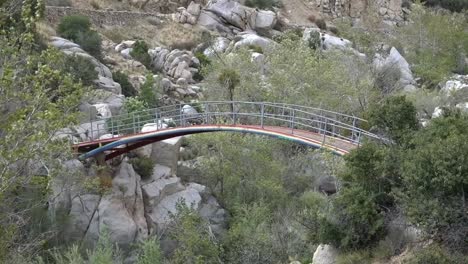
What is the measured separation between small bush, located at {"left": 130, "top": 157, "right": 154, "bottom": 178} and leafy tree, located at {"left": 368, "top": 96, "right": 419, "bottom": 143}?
1291 cm

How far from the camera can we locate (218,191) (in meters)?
29.6

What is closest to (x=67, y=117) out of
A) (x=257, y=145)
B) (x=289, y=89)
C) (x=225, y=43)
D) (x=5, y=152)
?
(x=5, y=152)

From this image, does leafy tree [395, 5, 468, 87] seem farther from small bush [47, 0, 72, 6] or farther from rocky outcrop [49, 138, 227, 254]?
small bush [47, 0, 72, 6]

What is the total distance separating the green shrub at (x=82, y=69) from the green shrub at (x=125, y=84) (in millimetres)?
3031

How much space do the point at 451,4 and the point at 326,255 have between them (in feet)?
240

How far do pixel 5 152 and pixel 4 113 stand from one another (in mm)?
2442

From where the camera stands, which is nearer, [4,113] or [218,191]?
[4,113]

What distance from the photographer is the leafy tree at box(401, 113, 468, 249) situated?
46.7ft

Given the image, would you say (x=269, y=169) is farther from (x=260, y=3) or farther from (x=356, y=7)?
(x=356, y=7)

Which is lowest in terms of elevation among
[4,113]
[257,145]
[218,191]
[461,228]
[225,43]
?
[225,43]

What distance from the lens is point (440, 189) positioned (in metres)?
14.6

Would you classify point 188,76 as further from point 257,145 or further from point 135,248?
point 135,248

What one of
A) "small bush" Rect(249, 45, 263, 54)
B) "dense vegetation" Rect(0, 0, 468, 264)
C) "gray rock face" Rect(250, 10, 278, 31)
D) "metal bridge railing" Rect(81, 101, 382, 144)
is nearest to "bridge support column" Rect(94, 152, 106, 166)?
"metal bridge railing" Rect(81, 101, 382, 144)

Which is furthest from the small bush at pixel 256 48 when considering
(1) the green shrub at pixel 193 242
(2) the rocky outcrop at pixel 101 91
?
(1) the green shrub at pixel 193 242
